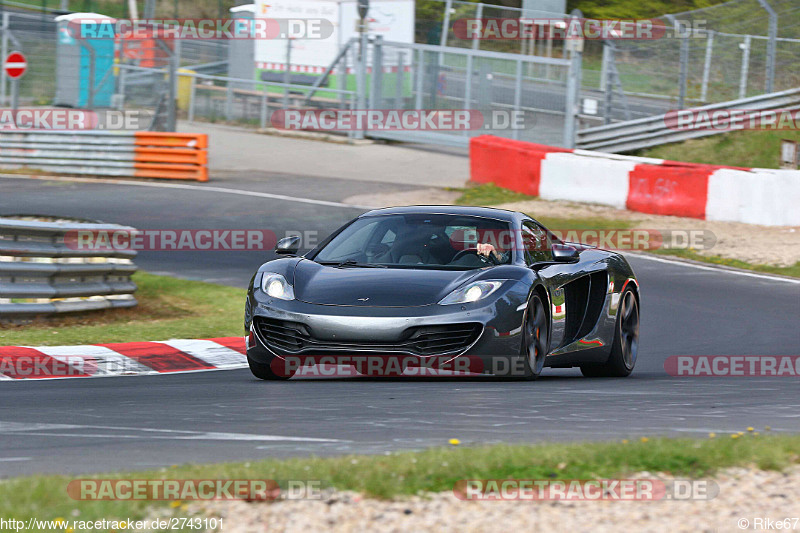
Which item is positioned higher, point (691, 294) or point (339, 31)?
point (339, 31)

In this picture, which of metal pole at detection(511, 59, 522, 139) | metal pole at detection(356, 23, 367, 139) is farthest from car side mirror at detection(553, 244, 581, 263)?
metal pole at detection(356, 23, 367, 139)

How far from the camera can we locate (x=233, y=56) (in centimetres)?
3462

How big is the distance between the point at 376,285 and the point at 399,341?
0.46 metres

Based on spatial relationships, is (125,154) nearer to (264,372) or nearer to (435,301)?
A: (264,372)

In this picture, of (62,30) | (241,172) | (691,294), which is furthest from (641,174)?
(62,30)

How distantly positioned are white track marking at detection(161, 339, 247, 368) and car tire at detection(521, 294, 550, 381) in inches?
96.6

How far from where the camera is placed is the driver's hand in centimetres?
830

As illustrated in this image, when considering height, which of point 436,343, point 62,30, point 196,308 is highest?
point 62,30

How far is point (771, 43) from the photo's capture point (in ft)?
73.2

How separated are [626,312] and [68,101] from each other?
79.6ft

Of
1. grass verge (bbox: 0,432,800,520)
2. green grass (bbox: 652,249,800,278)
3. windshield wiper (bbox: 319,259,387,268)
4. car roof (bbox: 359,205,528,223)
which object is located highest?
car roof (bbox: 359,205,528,223)

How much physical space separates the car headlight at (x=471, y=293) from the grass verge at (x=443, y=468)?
2.41m

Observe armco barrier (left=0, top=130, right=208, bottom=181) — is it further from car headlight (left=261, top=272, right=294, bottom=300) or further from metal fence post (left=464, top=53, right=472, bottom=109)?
car headlight (left=261, top=272, right=294, bottom=300)

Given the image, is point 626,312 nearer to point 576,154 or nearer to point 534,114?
point 576,154
